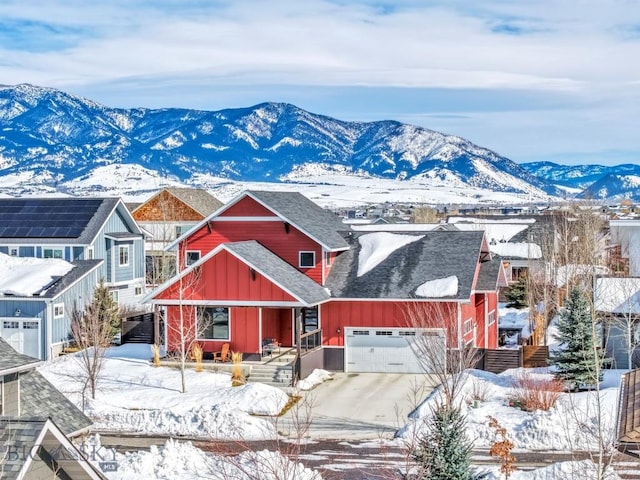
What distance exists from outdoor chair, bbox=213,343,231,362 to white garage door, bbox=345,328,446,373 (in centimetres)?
531

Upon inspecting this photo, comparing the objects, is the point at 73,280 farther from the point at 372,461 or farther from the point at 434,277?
the point at 372,461

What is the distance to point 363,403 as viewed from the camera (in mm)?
35344

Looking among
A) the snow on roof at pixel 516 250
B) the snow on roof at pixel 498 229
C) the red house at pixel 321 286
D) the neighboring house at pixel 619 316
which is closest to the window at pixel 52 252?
the red house at pixel 321 286

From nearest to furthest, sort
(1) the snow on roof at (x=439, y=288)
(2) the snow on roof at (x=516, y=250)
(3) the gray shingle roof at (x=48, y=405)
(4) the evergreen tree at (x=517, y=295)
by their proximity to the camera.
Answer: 1. (3) the gray shingle roof at (x=48, y=405)
2. (1) the snow on roof at (x=439, y=288)
3. (4) the evergreen tree at (x=517, y=295)
4. (2) the snow on roof at (x=516, y=250)

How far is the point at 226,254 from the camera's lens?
40469mm

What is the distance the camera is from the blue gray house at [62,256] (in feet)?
147

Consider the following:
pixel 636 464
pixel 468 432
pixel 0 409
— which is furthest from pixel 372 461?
pixel 0 409

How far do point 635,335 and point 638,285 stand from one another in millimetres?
3719

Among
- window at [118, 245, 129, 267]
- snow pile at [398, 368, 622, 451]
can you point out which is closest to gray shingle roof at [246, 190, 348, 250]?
window at [118, 245, 129, 267]

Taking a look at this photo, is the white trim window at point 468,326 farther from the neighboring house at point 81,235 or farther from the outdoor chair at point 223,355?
the neighboring house at point 81,235

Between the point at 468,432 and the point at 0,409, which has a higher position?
the point at 0,409

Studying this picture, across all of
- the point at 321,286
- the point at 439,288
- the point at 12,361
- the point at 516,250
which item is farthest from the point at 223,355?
the point at 516,250

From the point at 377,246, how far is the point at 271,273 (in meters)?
7.55

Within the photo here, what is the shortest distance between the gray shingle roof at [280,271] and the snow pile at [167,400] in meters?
4.70
